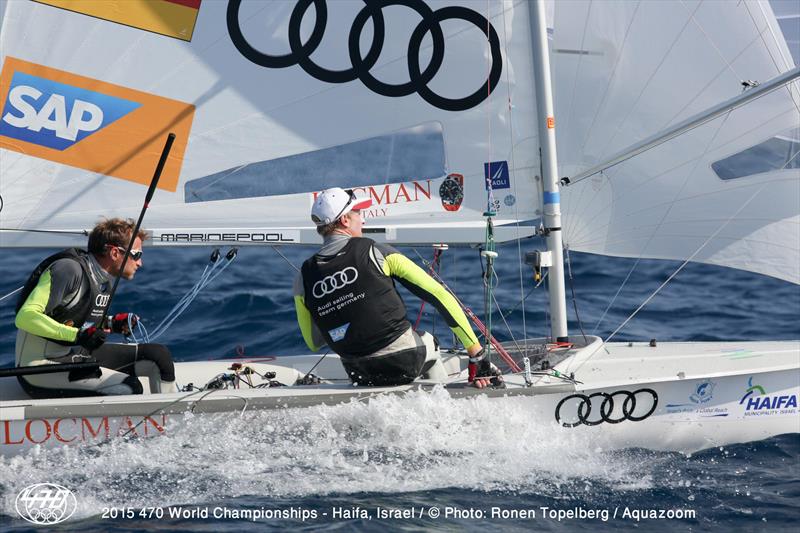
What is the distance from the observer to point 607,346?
16.9 feet

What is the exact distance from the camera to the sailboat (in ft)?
16.0

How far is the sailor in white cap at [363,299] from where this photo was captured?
13.7 ft

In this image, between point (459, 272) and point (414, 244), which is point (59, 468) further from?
point (459, 272)

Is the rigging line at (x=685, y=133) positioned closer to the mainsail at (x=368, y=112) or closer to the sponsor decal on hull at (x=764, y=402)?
the mainsail at (x=368, y=112)

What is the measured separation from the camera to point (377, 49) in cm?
495

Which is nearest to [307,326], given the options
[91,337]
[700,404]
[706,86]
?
[91,337]

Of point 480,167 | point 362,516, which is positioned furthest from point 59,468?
point 480,167

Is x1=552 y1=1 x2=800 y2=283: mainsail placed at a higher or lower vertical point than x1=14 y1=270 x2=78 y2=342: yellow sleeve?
higher

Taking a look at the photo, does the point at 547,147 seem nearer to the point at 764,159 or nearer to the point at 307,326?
the point at 764,159

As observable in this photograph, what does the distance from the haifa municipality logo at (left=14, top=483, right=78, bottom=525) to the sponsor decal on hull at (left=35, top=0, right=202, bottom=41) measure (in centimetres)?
229

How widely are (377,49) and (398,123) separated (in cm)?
38

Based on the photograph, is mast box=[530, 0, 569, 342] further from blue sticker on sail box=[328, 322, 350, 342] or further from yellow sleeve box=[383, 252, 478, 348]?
blue sticker on sail box=[328, 322, 350, 342]

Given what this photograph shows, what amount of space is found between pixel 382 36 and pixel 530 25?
0.74 metres

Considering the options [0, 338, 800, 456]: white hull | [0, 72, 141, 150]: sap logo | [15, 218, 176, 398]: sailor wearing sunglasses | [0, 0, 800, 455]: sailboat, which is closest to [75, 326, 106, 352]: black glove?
[15, 218, 176, 398]: sailor wearing sunglasses
